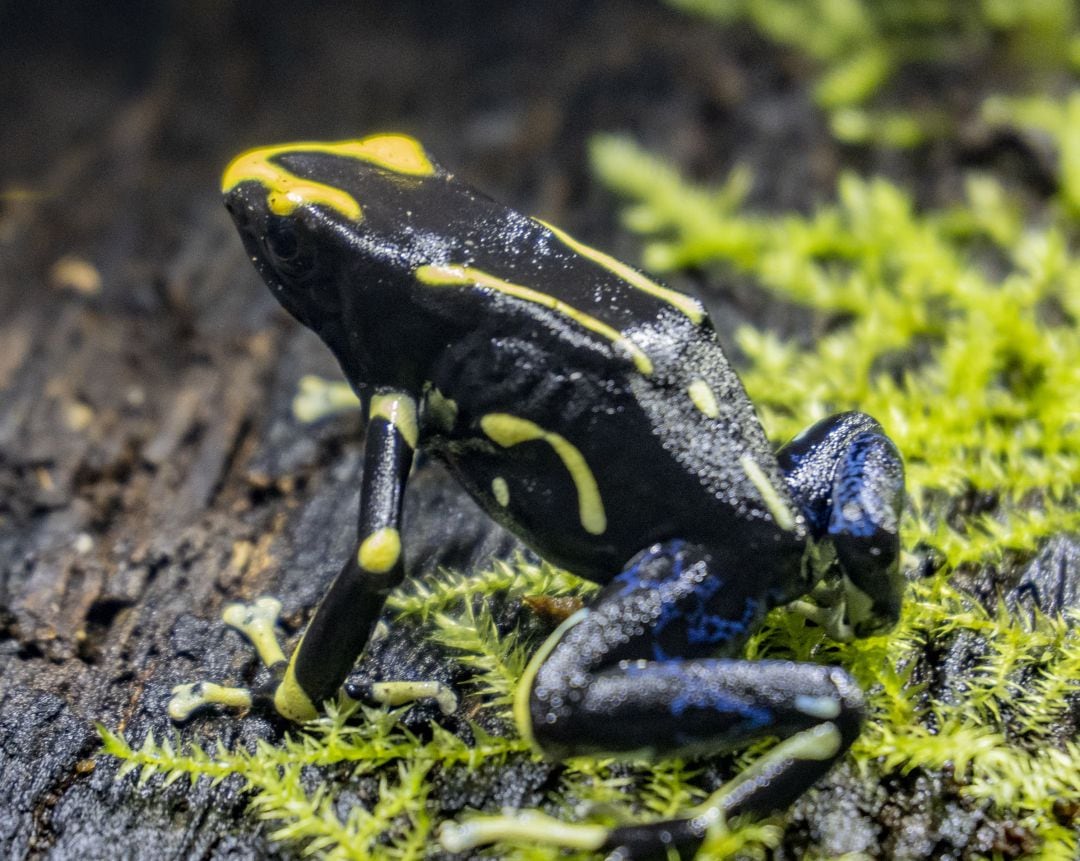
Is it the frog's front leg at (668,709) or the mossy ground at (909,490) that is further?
the mossy ground at (909,490)

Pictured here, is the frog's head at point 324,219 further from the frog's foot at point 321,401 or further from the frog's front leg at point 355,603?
the frog's foot at point 321,401

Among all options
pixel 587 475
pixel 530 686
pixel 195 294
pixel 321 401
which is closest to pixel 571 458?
pixel 587 475

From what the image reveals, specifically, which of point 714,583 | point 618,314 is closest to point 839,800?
point 714,583

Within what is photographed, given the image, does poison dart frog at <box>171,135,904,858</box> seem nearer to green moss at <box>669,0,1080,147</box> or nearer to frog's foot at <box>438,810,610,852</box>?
frog's foot at <box>438,810,610,852</box>

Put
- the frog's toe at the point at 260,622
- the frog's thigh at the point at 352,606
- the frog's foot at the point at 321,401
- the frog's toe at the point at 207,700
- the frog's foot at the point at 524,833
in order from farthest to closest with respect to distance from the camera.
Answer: the frog's foot at the point at 321,401, the frog's toe at the point at 260,622, the frog's toe at the point at 207,700, the frog's thigh at the point at 352,606, the frog's foot at the point at 524,833

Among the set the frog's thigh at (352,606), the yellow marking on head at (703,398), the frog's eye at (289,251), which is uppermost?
the frog's eye at (289,251)

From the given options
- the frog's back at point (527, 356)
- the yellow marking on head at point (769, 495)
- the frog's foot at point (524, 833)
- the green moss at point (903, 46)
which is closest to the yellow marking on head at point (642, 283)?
the frog's back at point (527, 356)

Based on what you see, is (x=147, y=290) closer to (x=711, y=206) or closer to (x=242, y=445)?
(x=242, y=445)

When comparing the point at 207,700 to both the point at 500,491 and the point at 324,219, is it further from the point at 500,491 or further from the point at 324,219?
the point at 324,219
